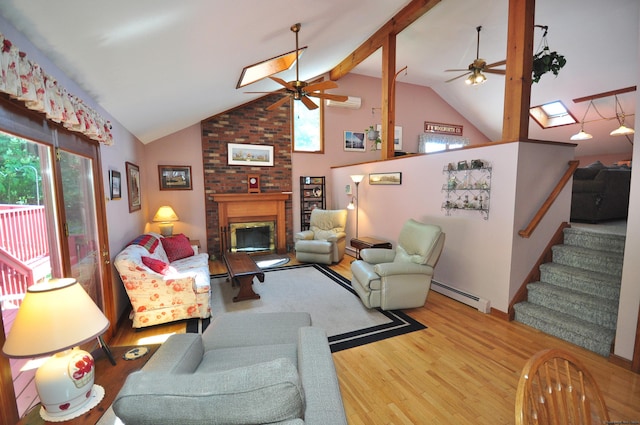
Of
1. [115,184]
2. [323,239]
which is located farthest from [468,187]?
[115,184]

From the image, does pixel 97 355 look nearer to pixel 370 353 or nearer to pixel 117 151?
pixel 370 353

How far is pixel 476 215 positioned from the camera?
326 centimetres

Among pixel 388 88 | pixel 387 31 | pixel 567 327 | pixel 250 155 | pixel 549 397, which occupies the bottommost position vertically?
→ pixel 567 327

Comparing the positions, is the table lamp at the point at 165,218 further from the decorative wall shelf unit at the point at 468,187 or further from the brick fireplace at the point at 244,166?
the decorative wall shelf unit at the point at 468,187

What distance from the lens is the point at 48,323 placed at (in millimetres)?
1102

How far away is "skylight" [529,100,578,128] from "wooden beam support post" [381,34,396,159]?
13.2 feet

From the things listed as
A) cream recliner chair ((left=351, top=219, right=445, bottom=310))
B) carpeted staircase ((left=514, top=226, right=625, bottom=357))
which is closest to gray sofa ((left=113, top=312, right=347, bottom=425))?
cream recliner chair ((left=351, top=219, right=445, bottom=310))

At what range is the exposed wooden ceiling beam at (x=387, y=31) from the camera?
3.65 meters

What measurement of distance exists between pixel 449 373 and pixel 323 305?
156 centimetres

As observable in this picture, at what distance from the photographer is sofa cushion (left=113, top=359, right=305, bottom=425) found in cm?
78

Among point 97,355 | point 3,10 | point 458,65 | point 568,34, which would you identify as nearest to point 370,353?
point 97,355

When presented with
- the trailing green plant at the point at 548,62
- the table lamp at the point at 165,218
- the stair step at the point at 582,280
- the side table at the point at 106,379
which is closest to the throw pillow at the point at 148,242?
the table lamp at the point at 165,218

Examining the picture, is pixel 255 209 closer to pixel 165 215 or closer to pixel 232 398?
pixel 165 215

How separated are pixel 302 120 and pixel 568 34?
4.67 m
